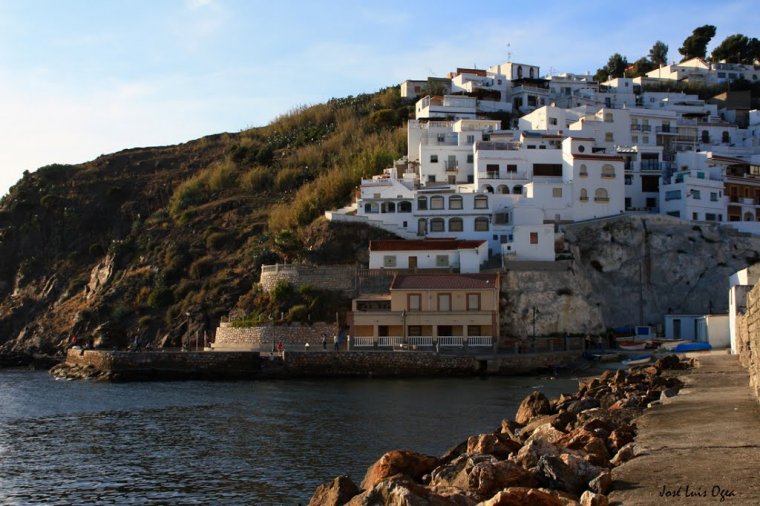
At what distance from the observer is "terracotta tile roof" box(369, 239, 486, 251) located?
6322 centimetres

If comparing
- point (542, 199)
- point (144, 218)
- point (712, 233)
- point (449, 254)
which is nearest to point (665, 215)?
point (712, 233)

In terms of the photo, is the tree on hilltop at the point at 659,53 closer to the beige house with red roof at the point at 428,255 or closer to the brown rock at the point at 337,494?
the beige house with red roof at the point at 428,255

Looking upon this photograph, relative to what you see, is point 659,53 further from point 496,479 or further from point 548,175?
point 496,479

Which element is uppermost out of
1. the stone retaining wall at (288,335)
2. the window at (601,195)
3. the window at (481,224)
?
the window at (601,195)

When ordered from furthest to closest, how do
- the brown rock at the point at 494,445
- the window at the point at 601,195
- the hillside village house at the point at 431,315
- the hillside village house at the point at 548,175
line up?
the window at the point at 601,195 < the hillside village house at the point at 548,175 < the hillside village house at the point at 431,315 < the brown rock at the point at 494,445

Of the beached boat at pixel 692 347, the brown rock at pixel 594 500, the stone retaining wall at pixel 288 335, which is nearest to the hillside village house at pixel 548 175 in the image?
the beached boat at pixel 692 347

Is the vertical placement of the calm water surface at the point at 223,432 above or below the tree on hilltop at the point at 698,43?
Answer: below

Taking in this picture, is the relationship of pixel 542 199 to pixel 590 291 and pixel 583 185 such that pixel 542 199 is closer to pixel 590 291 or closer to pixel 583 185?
pixel 583 185

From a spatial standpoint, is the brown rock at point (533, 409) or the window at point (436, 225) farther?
the window at point (436, 225)

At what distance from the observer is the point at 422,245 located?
6353 centimetres

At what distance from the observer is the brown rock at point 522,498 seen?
12.9 m

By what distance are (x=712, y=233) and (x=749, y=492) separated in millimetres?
59273

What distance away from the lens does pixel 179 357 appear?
56281 mm

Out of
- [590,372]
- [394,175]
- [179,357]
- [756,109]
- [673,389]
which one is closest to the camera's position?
[673,389]
